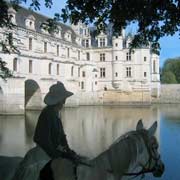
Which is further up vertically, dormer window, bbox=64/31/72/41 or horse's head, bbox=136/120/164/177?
dormer window, bbox=64/31/72/41

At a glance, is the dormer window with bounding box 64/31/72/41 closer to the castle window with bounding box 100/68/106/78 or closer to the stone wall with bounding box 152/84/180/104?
the castle window with bounding box 100/68/106/78

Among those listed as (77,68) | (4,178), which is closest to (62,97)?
(4,178)

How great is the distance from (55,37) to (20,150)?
1040 inches

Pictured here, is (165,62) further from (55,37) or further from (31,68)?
(31,68)

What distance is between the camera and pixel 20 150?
503 inches

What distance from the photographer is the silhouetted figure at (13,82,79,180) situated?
139 inches

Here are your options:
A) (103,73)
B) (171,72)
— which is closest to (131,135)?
(103,73)

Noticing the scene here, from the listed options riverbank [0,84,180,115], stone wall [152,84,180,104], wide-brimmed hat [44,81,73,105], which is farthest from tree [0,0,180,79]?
stone wall [152,84,180,104]

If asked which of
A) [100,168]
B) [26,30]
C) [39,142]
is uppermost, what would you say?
[26,30]

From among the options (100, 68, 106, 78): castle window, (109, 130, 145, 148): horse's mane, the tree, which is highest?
(100, 68, 106, 78): castle window

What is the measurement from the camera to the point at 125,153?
131 inches

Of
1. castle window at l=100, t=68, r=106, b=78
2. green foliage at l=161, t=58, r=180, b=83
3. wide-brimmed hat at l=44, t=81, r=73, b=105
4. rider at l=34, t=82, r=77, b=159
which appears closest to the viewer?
rider at l=34, t=82, r=77, b=159

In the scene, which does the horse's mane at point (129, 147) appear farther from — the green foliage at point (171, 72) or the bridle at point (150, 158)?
the green foliage at point (171, 72)

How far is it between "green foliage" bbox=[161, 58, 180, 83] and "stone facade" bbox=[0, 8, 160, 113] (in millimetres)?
11676
